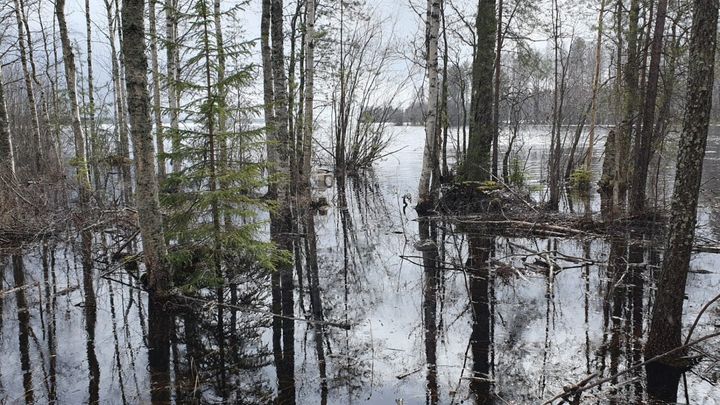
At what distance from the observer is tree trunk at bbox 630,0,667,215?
315 inches

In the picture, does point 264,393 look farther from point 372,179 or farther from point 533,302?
point 372,179

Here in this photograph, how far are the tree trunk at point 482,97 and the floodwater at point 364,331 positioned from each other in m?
4.00

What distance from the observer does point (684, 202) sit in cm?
388

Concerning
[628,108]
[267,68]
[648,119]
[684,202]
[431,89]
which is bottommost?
[684,202]

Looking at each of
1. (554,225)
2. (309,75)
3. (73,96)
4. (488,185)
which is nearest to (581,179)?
(488,185)

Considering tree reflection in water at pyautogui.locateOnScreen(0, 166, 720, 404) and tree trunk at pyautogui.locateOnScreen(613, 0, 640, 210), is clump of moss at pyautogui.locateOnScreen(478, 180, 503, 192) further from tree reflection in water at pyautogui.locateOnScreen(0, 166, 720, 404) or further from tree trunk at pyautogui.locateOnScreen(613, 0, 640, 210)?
tree trunk at pyautogui.locateOnScreen(613, 0, 640, 210)

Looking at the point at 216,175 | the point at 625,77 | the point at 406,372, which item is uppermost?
the point at 625,77

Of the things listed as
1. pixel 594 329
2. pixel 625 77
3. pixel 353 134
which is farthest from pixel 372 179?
pixel 594 329

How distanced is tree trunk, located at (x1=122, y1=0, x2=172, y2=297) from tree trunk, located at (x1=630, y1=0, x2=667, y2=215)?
8.22m

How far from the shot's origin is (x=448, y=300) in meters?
6.09

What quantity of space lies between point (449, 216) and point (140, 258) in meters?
6.99

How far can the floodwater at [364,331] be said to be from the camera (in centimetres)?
402

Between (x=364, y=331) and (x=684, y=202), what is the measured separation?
347cm

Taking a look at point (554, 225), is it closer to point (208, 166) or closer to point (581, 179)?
point (208, 166)
